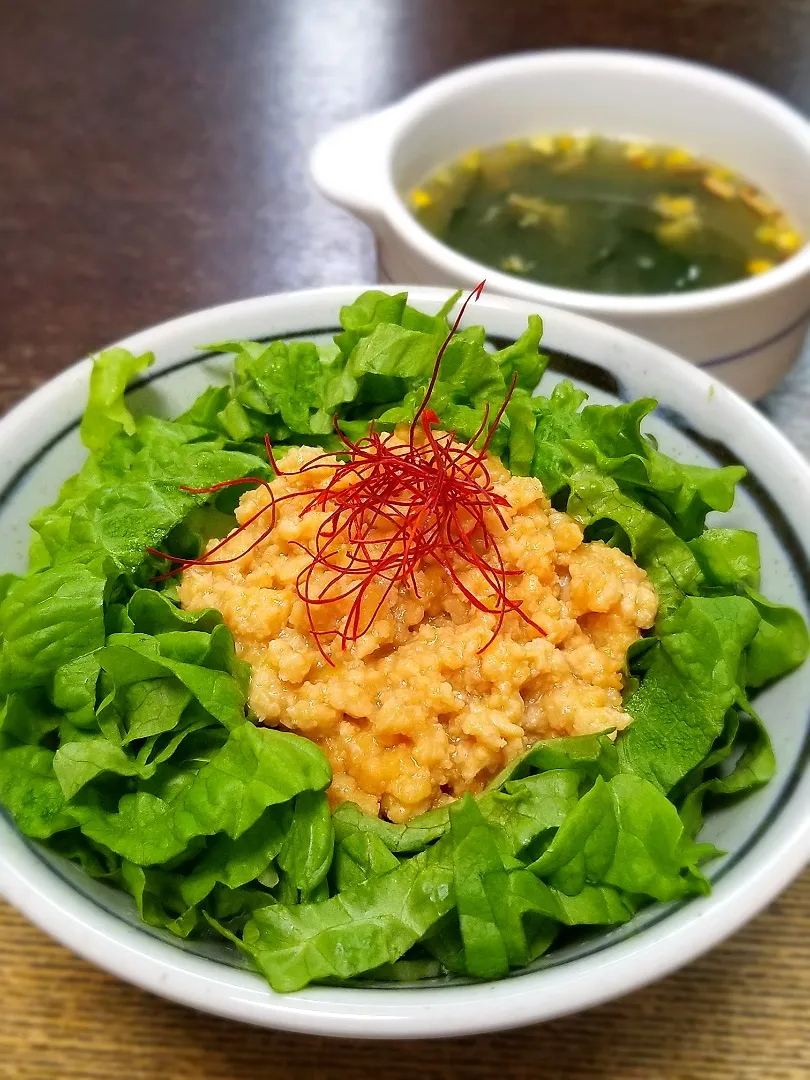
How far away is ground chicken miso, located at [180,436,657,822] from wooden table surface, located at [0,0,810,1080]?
1.96 ft

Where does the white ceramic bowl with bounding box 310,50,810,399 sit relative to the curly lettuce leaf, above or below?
above

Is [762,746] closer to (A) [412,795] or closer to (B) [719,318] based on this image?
(A) [412,795]

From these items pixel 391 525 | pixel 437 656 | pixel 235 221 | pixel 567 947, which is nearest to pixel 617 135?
Result: pixel 235 221

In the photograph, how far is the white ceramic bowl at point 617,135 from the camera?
7.33ft

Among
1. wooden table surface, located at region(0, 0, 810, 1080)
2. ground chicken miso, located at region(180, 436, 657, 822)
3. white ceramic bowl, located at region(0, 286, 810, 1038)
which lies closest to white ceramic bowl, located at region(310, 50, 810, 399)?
white ceramic bowl, located at region(0, 286, 810, 1038)

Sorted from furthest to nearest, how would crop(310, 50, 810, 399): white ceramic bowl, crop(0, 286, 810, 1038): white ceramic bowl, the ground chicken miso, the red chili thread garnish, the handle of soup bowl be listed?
the handle of soup bowl
crop(310, 50, 810, 399): white ceramic bowl
the red chili thread garnish
the ground chicken miso
crop(0, 286, 810, 1038): white ceramic bowl

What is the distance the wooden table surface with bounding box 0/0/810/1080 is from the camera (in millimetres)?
1735

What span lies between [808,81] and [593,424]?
308cm

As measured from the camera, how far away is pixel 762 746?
5.09ft

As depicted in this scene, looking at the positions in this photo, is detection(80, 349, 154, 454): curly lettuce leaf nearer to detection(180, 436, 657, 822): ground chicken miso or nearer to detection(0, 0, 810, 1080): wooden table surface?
detection(180, 436, 657, 822): ground chicken miso

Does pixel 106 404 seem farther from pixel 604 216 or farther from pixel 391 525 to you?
pixel 604 216

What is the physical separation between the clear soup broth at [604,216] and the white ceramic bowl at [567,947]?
2.65ft

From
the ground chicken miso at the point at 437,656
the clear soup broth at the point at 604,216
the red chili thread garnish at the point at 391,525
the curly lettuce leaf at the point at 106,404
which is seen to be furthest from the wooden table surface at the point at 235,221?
the curly lettuce leaf at the point at 106,404

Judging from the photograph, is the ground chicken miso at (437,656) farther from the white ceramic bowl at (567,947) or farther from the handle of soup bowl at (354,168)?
the handle of soup bowl at (354,168)
